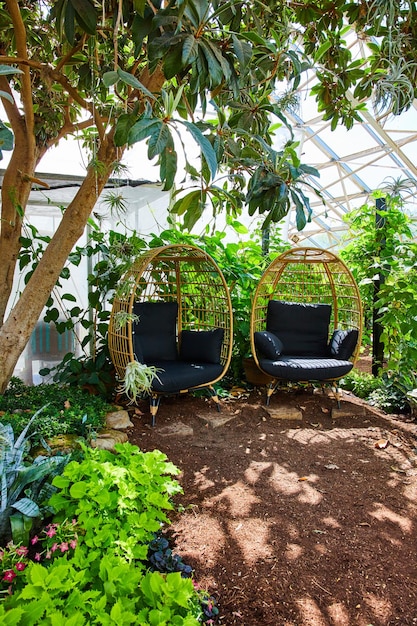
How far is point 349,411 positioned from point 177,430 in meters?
1.46

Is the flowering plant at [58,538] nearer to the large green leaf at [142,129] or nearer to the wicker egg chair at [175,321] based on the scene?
the large green leaf at [142,129]

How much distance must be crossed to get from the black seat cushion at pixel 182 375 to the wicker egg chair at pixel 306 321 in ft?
1.50

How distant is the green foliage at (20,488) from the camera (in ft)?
5.08

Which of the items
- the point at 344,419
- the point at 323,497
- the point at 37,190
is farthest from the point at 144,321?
the point at 323,497

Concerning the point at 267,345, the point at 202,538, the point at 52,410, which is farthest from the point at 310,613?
the point at 267,345

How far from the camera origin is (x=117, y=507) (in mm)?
1589

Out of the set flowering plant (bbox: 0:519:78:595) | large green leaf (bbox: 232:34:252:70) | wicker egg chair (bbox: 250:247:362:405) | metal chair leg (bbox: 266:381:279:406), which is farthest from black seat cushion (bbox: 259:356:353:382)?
large green leaf (bbox: 232:34:252:70)

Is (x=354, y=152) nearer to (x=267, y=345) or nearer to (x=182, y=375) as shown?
(x=267, y=345)

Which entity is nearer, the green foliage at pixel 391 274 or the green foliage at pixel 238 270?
the green foliage at pixel 391 274

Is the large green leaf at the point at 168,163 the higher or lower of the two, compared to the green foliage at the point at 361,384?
higher

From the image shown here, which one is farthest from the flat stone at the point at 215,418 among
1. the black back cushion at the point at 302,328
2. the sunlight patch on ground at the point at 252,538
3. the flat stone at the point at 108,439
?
the sunlight patch on ground at the point at 252,538

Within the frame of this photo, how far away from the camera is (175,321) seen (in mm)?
3924

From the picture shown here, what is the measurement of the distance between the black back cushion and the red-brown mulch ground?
28.0 inches

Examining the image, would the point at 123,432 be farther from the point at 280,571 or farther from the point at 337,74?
the point at 337,74
